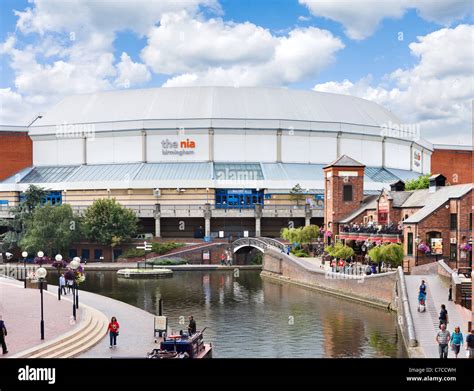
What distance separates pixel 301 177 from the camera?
88.2 m

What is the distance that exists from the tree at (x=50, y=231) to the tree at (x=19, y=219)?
1.85 metres

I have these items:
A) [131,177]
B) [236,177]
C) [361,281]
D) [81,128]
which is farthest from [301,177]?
[361,281]

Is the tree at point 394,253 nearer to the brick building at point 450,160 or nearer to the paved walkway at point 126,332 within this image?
the paved walkway at point 126,332

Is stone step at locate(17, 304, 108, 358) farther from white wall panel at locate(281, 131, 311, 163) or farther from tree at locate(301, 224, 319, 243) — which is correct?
white wall panel at locate(281, 131, 311, 163)

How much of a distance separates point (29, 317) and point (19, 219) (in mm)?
50692

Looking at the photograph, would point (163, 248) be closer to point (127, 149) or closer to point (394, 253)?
point (127, 149)

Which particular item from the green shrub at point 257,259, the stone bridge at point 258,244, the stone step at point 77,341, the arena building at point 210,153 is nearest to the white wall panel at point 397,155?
the arena building at point 210,153

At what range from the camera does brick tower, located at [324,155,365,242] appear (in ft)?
209

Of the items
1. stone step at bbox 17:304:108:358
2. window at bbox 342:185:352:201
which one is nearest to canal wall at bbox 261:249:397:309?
window at bbox 342:185:352:201

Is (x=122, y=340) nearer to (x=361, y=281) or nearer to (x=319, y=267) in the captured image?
(x=361, y=281)

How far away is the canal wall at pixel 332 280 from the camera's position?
40.8 m

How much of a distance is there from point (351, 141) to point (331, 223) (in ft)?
115

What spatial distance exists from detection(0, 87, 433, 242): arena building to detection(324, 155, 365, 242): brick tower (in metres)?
15.2

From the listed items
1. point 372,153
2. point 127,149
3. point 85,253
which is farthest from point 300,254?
point 372,153
